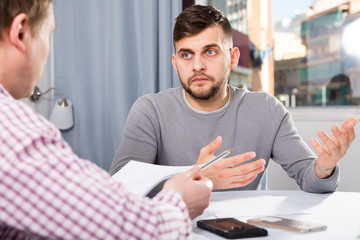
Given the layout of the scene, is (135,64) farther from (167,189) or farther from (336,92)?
(167,189)

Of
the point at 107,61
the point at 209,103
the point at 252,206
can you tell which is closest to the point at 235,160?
the point at 252,206

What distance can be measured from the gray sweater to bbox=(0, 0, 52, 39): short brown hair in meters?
0.88

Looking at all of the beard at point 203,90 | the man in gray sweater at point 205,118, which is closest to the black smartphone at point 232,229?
the man in gray sweater at point 205,118

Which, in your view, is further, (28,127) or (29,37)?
(29,37)

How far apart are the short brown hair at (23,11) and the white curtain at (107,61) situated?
5.35 feet

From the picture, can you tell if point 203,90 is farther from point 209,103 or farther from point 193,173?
point 193,173

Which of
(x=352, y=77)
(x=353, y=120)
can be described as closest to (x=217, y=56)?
(x=353, y=120)

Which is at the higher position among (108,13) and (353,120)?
(108,13)

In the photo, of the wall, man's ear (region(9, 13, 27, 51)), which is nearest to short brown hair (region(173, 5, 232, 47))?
the wall

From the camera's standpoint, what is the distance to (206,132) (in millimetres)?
1627

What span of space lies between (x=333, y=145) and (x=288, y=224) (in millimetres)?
495

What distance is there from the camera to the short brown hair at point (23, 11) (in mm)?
651

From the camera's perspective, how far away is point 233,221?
0.86 metres

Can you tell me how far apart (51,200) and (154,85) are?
1.83m
